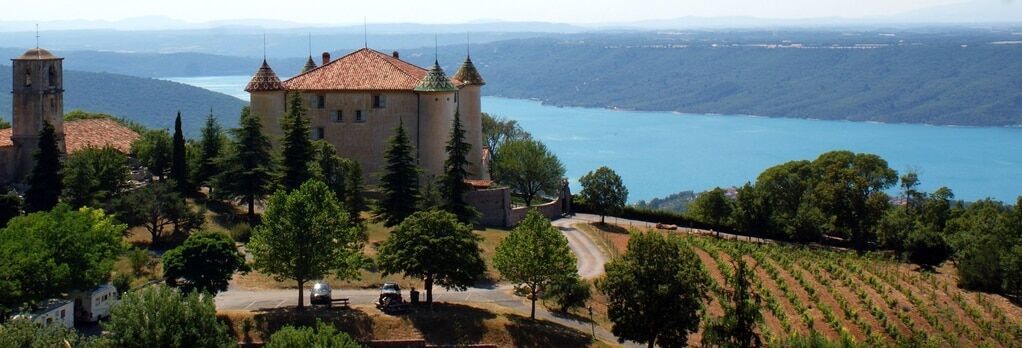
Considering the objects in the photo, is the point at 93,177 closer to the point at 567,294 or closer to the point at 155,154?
the point at 155,154

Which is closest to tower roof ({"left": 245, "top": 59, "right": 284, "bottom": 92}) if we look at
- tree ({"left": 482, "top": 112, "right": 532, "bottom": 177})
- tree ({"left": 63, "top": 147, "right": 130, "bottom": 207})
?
tree ({"left": 63, "top": 147, "right": 130, "bottom": 207})

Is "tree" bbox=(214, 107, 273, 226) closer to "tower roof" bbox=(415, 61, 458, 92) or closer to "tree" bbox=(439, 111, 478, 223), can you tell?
"tree" bbox=(439, 111, 478, 223)

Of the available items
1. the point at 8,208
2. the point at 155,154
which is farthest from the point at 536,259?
the point at 155,154

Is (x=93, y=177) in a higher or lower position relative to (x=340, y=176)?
higher

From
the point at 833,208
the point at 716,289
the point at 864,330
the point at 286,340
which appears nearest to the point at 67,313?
the point at 286,340

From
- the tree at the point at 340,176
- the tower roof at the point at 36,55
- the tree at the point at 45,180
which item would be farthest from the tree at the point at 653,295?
the tower roof at the point at 36,55

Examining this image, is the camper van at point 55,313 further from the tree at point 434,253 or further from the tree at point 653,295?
the tree at point 653,295
